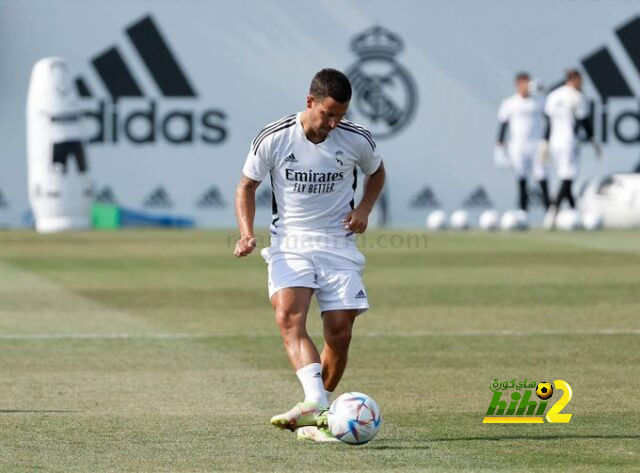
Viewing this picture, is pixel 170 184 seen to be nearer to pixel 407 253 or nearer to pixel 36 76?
pixel 36 76

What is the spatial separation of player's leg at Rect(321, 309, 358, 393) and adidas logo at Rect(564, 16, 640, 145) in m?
25.0

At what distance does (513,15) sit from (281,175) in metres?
25.2

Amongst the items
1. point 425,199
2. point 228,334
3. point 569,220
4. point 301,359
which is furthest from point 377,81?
point 301,359

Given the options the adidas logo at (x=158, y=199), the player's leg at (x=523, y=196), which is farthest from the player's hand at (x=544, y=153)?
the adidas logo at (x=158, y=199)

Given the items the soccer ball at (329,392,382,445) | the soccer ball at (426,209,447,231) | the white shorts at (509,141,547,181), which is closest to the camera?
the soccer ball at (329,392,382,445)

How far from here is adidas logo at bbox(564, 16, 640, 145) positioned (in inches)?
1307

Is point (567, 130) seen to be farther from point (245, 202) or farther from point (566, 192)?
point (245, 202)

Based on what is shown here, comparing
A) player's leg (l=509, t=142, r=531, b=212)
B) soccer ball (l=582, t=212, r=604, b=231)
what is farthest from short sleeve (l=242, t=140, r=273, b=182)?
player's leg (l=509, t=142, r=531, b=212)

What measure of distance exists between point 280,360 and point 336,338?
134 inches

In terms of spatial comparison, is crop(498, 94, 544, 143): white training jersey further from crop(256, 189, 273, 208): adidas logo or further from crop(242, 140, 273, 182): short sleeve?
crop(242, 140, 273, 182): short sleeve

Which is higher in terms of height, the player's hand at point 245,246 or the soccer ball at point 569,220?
the player's hand at point 245,246

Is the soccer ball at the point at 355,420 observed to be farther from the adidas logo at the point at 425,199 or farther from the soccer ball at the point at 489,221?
the adidas logo at the point at 425,199

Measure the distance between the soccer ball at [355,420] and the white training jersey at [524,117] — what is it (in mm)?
22034

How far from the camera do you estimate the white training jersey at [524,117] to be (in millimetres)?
29875
